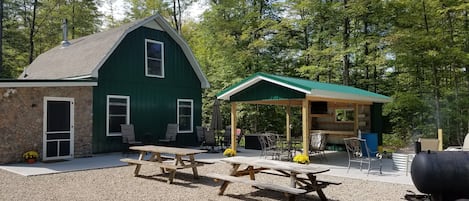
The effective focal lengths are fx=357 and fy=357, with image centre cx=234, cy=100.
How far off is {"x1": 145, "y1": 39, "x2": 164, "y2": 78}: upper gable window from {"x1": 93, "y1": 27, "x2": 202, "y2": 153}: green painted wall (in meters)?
0.15

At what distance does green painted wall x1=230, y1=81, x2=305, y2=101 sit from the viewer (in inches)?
353

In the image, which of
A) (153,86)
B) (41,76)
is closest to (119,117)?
(153,86)

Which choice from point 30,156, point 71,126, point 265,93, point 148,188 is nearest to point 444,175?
point 148,188

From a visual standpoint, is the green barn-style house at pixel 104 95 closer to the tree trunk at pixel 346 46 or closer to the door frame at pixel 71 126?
the door frame at pixel 71 126

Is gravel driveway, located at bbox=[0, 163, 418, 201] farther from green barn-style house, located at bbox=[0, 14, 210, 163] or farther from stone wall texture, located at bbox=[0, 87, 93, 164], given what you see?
green barn-style house, located at bbox=[0, 14, 210, 163]

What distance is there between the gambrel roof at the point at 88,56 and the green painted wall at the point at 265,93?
169 inches

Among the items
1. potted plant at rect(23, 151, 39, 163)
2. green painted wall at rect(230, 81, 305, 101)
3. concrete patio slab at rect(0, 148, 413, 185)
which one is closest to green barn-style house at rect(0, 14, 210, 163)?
potted plant at rect(23, 151, 39, 163)

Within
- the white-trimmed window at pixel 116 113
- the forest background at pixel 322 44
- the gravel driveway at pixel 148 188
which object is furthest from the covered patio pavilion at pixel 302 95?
the white-trimmed window at pixel 116 113

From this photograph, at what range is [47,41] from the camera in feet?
74.0

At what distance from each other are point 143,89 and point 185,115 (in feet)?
6.92

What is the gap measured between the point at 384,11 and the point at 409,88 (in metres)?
3.41

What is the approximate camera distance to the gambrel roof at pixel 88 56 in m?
11.2

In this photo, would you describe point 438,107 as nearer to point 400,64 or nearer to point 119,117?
point 400,64

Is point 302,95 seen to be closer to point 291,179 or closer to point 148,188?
point 291,179
